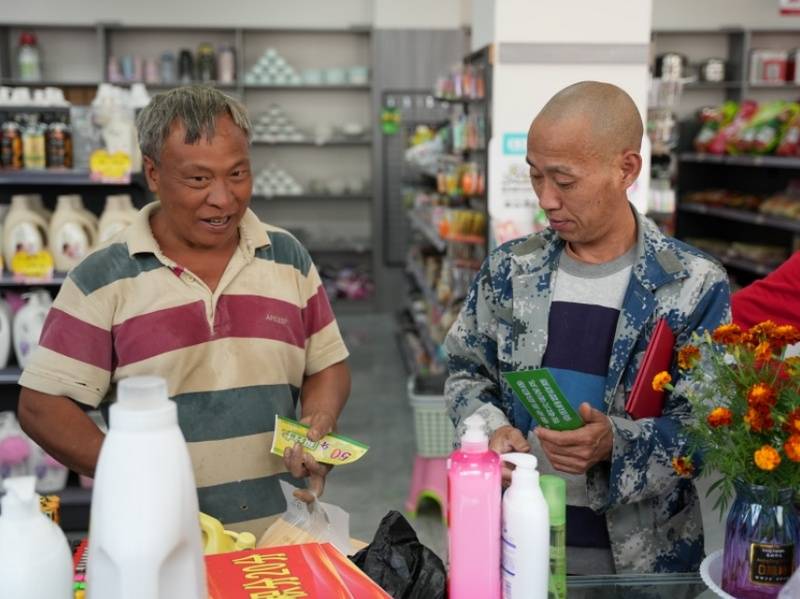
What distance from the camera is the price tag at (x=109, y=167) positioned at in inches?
158

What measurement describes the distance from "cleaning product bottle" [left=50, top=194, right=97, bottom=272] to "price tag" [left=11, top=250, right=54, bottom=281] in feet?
0.19

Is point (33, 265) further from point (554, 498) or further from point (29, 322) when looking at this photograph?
point (554, 498)

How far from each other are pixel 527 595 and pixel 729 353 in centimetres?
46

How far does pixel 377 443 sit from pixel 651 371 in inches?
164

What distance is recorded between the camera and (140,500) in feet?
3.01

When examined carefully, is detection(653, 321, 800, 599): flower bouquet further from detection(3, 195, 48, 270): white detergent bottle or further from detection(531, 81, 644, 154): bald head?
detection(3, 195, 48, 270): white detergent bottle

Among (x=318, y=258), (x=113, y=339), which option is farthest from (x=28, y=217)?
(x=318, y=258)

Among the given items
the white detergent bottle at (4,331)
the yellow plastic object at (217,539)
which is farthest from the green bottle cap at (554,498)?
the white detergent bottle at (4,331)

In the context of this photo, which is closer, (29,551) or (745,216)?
(29,551)

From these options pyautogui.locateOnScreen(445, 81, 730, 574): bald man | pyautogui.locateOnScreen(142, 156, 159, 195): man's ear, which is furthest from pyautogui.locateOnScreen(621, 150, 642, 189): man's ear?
pyautogui.locateOnScreen(142, 156, 159, 195): man's ear

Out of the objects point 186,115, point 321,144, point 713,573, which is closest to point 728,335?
point 713,573

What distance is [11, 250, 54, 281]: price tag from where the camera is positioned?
4.05 m

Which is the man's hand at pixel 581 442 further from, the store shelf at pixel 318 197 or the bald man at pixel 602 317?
the store shelf at pixel 318 197

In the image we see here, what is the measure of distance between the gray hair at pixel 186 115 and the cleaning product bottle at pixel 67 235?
8.17 ft
